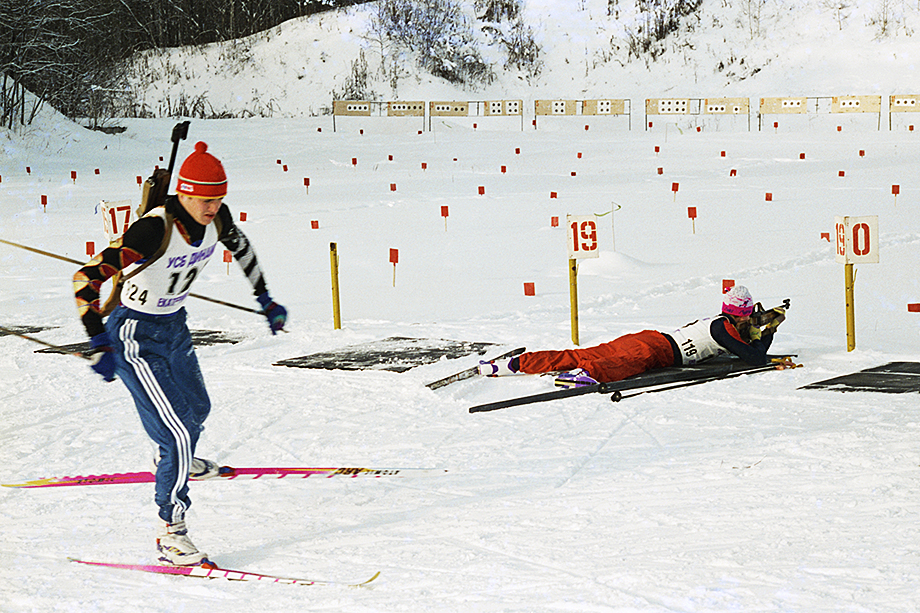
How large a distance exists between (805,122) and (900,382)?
88.4 feet

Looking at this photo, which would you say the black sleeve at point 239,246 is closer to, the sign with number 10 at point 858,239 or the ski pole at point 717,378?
the ski pole at point 717,378

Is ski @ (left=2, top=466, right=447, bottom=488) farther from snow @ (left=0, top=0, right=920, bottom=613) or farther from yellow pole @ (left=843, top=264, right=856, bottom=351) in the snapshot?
yellow pole @ (left=843, top=264, right=856, bottom=351)

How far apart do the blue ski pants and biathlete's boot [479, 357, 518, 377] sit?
3.35 m


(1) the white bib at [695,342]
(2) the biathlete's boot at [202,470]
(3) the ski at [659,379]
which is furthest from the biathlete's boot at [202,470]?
(1) the white bib at [695,342]

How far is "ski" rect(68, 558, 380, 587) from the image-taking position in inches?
159

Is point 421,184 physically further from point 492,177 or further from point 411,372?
point 411,372

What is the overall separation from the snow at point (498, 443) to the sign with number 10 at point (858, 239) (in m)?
0.76

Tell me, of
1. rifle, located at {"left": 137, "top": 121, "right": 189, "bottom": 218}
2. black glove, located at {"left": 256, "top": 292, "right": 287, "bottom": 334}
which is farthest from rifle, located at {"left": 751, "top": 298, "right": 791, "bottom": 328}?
rifle, located at {"left": 137, "top": 121, "right": 189, "bottom": 218}

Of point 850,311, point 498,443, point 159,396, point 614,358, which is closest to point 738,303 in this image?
Answer: point 614,358

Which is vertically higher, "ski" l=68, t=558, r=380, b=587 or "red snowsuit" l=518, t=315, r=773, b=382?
"red snowsuit" l=518, t=315, r=773, b=382

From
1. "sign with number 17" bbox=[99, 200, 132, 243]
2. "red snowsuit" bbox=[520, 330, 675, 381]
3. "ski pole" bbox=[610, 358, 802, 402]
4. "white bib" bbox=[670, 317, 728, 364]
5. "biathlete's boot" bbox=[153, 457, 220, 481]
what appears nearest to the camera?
"biathlete's boot" bbox=[153, 457, 220, 481]

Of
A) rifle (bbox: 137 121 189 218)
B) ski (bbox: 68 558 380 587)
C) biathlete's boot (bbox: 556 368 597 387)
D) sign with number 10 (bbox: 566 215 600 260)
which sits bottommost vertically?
ski (bbox: 68 558 380 587)

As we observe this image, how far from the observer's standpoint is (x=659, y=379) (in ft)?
23.5

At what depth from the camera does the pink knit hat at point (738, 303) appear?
24.4ft
